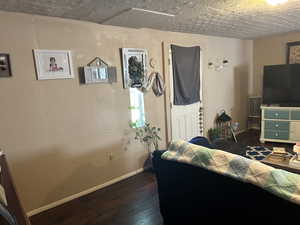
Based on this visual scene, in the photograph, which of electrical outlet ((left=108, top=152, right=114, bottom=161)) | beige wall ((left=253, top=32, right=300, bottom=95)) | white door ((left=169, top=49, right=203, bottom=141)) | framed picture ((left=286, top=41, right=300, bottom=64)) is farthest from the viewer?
beige wall ((left=253, top=32, right=300, bottom=95))

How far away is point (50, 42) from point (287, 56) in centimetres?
473

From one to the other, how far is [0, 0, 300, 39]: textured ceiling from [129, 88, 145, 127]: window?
0.95 m

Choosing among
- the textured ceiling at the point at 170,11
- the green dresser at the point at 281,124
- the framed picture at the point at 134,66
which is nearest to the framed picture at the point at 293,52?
the green dresser at the point at 281,124

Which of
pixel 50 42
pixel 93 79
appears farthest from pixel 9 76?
pixel 93 79

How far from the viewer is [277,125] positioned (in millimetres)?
4324

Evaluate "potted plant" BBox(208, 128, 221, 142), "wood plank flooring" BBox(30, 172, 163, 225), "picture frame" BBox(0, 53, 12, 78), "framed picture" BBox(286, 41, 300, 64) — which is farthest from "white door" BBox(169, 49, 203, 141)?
"picture frame" BBox(0, 53, 12, 78)

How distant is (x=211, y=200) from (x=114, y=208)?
4.29 ft

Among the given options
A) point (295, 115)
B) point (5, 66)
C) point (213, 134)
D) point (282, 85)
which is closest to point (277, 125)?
point (295, 115)

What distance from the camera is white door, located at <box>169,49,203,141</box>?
386cm

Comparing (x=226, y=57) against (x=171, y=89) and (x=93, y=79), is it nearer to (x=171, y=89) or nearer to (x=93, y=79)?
(x=171, y=89)

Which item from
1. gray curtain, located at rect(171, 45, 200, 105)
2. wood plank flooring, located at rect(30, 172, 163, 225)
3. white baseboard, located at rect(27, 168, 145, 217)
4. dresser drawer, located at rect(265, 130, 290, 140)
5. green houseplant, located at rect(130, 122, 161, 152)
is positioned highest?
gray curtain, located at rect(171, 45, 200, 105)

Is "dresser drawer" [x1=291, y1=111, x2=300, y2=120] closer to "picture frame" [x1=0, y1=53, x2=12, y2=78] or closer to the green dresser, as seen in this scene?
the green dresser

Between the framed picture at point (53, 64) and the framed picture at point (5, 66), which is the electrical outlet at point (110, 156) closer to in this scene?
the framed picture at point (53, 64)

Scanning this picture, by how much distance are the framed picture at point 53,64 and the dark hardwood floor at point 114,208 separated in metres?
1.53
